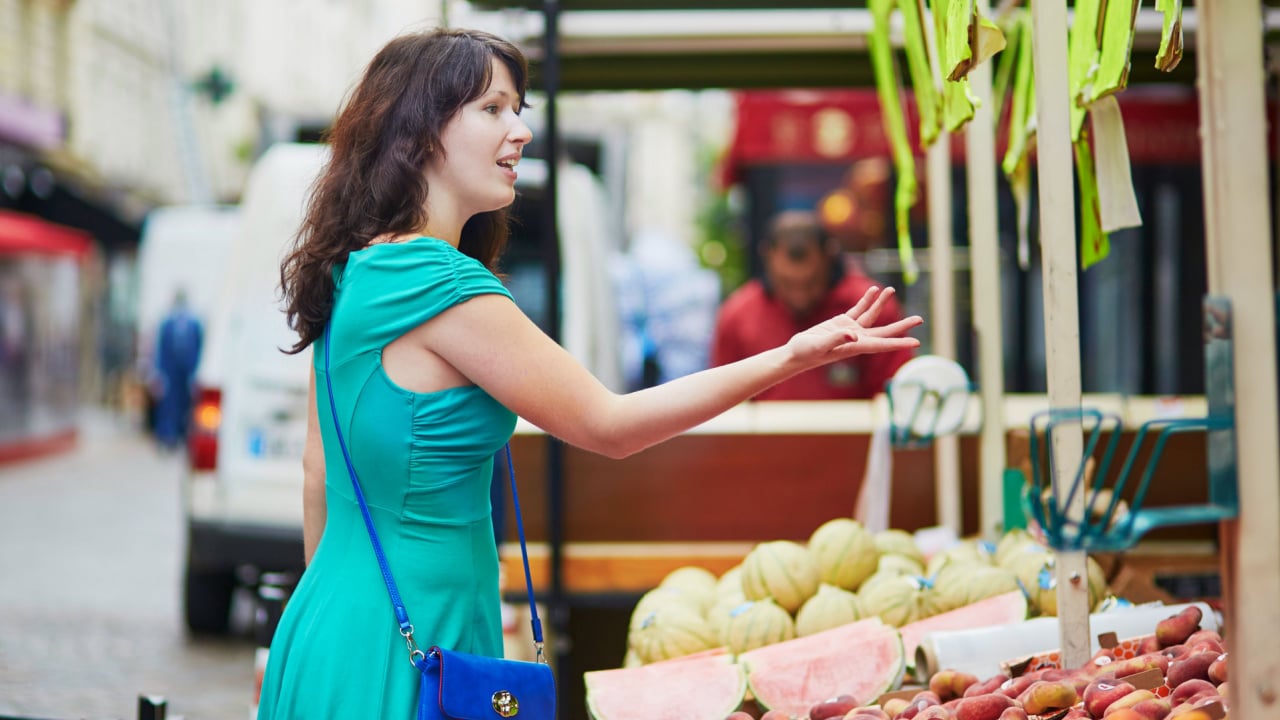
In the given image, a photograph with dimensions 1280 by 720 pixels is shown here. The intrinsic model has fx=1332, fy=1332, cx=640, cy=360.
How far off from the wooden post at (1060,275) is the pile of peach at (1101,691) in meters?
0.12

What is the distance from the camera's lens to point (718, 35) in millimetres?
4840

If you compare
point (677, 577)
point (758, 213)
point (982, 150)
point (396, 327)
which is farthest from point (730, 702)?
point (758, 213)

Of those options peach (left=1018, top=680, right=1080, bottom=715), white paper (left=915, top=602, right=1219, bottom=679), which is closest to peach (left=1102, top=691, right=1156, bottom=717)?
peach (left=1018, top=680, right=1080, bottom=715)

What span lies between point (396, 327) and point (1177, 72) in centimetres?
366

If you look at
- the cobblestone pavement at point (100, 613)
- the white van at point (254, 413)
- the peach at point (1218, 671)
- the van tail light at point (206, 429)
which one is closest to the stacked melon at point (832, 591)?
the peach at point (1218, 671)

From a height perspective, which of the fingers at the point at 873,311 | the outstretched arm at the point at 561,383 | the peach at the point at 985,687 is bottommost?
the peach at the point at 985,687

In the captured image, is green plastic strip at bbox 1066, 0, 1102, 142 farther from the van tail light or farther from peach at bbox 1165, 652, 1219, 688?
the van tail light

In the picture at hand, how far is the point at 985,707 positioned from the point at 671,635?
96 cm

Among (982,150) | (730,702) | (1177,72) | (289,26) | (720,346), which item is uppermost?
(289,26)

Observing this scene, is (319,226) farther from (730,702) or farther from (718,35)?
(718,35)

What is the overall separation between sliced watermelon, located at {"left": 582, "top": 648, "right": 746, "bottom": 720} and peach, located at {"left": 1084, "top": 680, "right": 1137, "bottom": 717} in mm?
751

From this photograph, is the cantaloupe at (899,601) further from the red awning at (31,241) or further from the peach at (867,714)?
the red awning at (31,241)

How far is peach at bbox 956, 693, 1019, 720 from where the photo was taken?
95.6 inches

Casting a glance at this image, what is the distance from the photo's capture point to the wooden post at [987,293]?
374 cm
